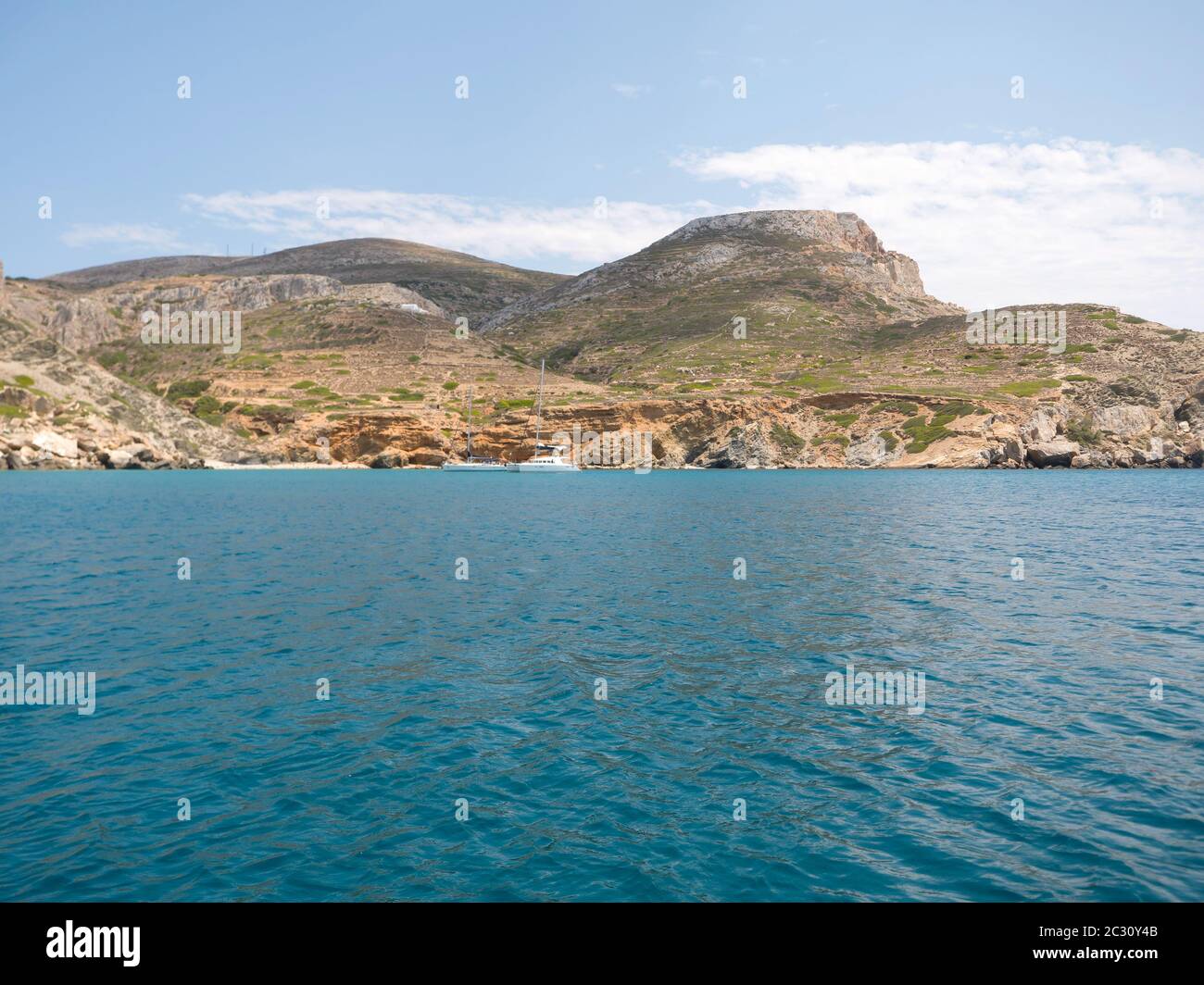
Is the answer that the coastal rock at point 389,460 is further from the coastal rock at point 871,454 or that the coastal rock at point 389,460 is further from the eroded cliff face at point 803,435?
the coastal rock at point 871,454

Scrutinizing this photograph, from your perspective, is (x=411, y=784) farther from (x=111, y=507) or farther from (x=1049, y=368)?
(x=1049, y=368)

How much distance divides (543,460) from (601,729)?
117937mm

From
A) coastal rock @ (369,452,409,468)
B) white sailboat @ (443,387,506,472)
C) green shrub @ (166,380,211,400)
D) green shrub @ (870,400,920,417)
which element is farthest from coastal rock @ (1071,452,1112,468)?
green shrub @ (166,380,211,400)

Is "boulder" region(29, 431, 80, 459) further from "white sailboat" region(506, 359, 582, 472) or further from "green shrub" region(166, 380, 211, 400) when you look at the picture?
"white sailboat" region(506, 359, 582, 472)

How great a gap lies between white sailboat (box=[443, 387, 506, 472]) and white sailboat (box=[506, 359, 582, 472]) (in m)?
2.11

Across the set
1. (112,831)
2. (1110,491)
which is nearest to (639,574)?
(112,831)

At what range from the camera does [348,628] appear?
2462cm

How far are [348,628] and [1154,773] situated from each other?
20.3 m

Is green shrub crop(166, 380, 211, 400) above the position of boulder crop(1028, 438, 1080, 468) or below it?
above

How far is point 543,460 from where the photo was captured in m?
133

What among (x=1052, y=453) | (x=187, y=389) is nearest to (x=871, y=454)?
(x=1052, y=453)

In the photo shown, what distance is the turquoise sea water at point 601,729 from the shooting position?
36.1ft

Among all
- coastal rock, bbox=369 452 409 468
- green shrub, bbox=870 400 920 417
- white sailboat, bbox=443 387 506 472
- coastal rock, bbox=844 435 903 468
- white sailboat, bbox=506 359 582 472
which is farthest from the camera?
coastal rock, bbox=369 452 409 468

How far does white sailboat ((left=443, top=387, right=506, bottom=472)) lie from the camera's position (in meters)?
133
